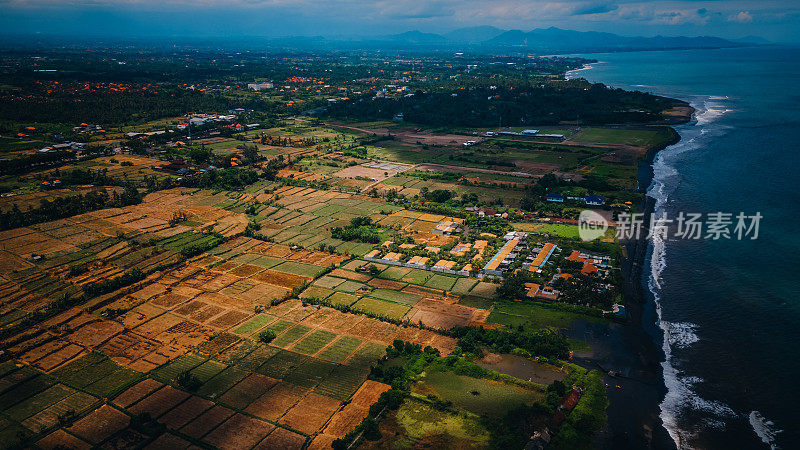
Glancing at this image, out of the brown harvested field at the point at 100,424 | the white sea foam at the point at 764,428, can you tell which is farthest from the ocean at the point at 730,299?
the brown harvested field at the point at 100,424

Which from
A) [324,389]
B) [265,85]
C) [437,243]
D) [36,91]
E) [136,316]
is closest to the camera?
[324,389]

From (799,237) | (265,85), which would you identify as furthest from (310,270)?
(265,85)

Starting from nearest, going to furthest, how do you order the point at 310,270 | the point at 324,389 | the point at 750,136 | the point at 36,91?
1. the point at 324,389
2. the point at 310,270
3. the point at 750,136
4. the point at 36,91

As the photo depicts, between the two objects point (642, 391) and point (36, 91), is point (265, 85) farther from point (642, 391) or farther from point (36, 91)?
point (642, 391)

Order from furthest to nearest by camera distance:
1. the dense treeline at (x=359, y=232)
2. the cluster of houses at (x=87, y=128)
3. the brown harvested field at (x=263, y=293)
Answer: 1. the cluster of houses at (x=87, y=128)
2. the dense treeline at (x=359, y=232)
3. the brown harvested field at (x=263, y=293)

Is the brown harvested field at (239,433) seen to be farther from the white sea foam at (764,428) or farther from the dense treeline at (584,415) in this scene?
the white sea foam at (764,428)

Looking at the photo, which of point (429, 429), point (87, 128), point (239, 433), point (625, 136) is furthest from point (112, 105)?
point (429, 429)
